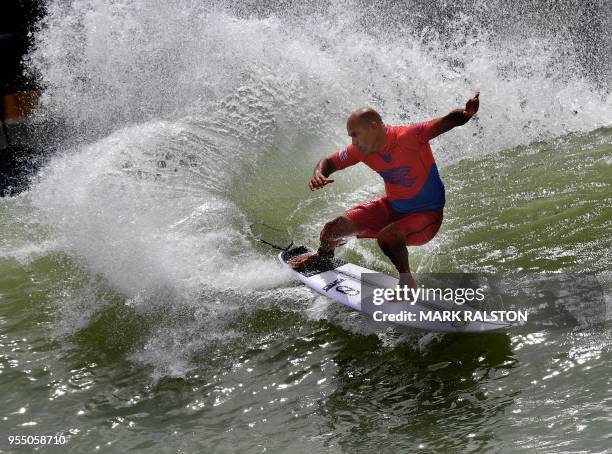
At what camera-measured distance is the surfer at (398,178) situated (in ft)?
15.5

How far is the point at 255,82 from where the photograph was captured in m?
9.22

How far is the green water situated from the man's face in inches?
52.9

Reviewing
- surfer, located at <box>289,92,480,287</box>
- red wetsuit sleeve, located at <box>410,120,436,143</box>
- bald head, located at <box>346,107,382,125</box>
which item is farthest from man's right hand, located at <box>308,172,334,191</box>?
red wetsuit sleeve, located at <box>410,120,436,143</box>

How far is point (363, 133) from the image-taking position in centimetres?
472

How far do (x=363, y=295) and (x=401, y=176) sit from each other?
1.01 metres

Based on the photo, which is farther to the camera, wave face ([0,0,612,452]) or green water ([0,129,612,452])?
wave face ([0,0,612,452])

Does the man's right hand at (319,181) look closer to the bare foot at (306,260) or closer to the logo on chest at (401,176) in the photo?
the logo on chest at (401,176)

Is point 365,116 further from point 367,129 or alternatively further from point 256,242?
point 256,242

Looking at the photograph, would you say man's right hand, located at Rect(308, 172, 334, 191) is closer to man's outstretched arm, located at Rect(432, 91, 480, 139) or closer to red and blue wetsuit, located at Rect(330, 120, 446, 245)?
red and blue wetsuit, located at Rect(330, 120, 446, 245)

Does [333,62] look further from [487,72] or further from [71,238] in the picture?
[71,238]

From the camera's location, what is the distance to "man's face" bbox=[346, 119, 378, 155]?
15.4ft

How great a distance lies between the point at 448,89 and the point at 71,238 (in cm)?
620

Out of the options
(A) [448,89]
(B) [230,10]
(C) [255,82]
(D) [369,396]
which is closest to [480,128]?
(A) [448,89]

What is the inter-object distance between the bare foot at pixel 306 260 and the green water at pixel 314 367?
0.18 m
